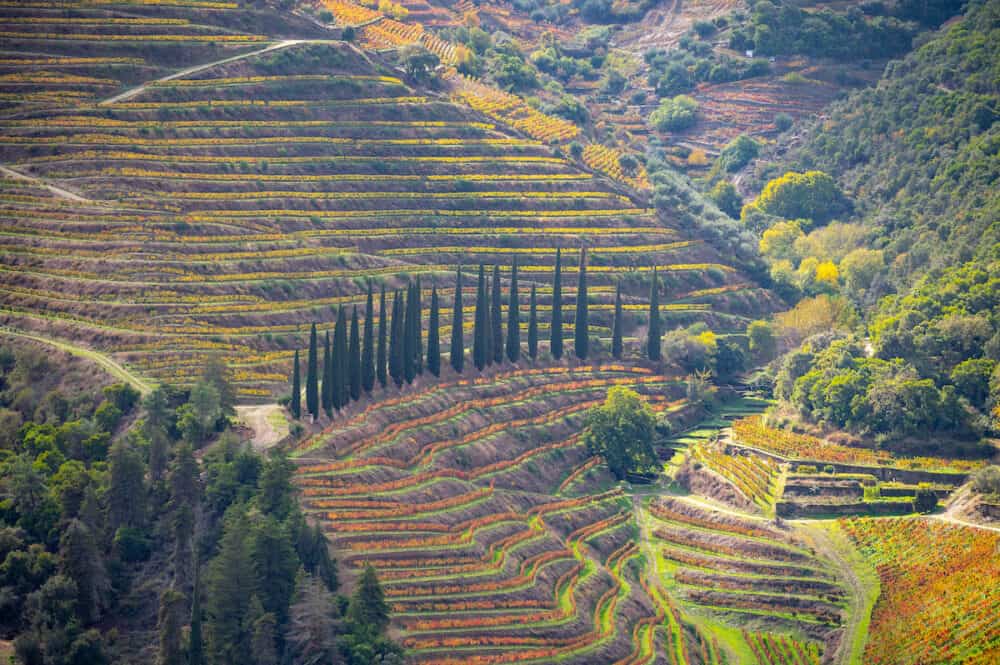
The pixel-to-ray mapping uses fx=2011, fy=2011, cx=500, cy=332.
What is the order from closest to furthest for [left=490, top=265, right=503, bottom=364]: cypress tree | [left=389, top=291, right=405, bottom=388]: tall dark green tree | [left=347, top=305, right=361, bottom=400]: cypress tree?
[left=347, top=305, right=361, bottom=400]: cypress tree, [left=389, top=291, right=405, bottom=388]: tall dark green tree, [left=490, top=265, right=503, bottom=364]: cypress tree

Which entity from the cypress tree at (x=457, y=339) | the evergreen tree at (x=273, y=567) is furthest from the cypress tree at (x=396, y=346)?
the evergreen tree at (x=273, y=567)

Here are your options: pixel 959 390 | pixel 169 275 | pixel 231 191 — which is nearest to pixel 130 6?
pixel 231 191

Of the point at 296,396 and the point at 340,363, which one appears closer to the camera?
the point at 296,396

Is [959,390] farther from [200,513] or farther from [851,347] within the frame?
[200,513]

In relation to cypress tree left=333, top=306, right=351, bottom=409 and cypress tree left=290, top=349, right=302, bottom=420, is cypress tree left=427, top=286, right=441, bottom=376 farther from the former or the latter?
Result: cypress tree left=290, top=349, right=302, bottom=420

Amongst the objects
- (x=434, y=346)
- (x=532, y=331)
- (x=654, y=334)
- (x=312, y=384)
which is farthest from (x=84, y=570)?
(x=654, y=334)

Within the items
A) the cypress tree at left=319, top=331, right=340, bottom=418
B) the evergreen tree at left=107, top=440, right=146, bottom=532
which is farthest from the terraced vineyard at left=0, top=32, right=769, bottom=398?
the evergreen tree at left=107, top=440, right=146, bottom=532

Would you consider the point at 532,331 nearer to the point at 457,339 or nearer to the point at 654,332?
the point at 457,339
